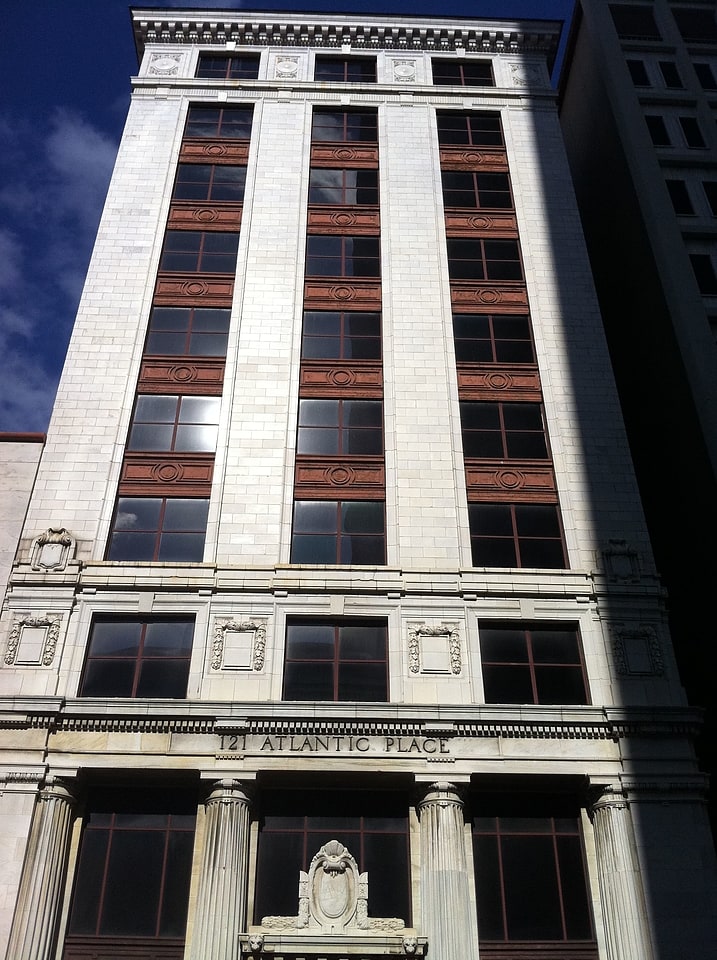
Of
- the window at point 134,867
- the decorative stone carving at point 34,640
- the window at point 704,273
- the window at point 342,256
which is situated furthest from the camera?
the window at point 342,256

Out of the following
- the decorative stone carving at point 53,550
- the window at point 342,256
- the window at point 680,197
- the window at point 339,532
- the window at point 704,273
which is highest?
the window at point 680,197

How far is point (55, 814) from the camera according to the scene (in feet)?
75.0

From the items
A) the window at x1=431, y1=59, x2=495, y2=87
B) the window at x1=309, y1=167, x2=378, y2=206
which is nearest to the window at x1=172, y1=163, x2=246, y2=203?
the window at x1=309, y1=167, x2=378, y2=206

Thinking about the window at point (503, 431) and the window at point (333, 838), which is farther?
the window at point (503, 431)

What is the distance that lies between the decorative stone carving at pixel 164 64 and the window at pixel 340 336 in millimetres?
17904

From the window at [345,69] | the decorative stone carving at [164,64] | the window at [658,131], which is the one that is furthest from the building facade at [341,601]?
the window at [345,69]

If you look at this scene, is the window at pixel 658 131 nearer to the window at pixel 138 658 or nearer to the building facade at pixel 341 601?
the building facade at pixel 341 601

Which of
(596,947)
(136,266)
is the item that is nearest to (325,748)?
(596,947)

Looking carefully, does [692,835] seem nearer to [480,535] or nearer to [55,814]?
[480,535]

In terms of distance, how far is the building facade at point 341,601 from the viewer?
22.8 meters

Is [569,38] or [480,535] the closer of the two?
[480,535]

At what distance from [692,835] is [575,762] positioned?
3.38 meters

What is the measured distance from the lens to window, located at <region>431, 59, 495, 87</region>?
1736 inches

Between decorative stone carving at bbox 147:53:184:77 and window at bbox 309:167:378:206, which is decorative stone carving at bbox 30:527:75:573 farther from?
decorative stone carving at bbox 147:53:184:77
